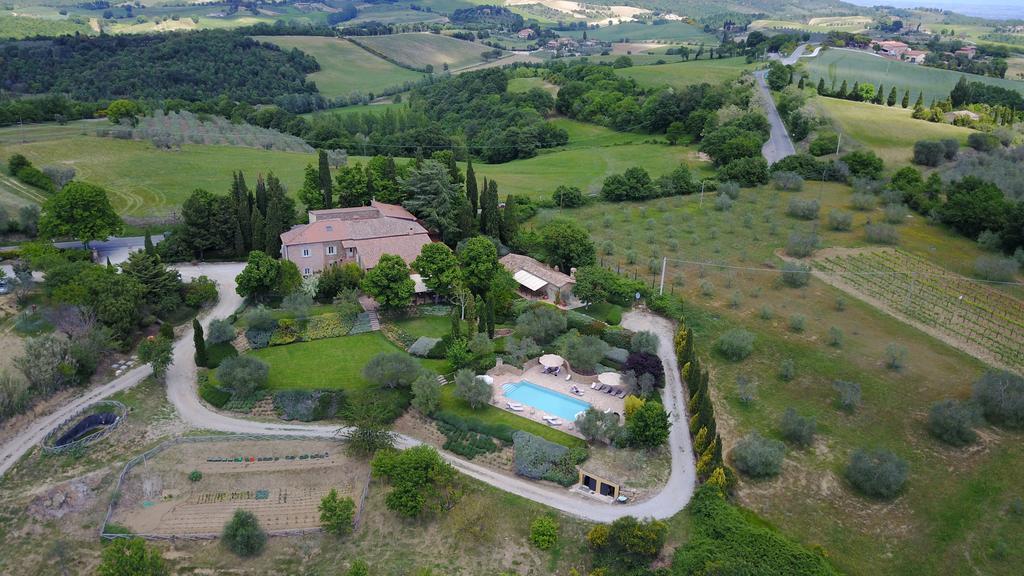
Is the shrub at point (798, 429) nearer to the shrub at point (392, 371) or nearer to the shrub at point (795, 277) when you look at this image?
the shrub at point (795, 277)

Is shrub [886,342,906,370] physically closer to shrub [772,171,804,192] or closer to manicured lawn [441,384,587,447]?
manicured lawn [441,384,587,447]

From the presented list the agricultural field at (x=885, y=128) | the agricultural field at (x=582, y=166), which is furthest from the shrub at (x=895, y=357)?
the agricultural field at (x=885, y=128)

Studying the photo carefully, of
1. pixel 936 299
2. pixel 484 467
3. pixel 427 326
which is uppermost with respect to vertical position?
pixel 936 299

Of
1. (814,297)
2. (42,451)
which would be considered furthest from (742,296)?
(42,451)

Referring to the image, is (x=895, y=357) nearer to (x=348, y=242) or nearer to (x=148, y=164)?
(x=348, y=242)

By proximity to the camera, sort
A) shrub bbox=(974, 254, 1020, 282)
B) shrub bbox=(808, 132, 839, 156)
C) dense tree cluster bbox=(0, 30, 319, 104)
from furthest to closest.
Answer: dense tree cluster bbox=(0, 30, 319, 104)
shrub bbox=(808, 132, 839, 156)
shrub bbox=(974, 254, 1020, 282)

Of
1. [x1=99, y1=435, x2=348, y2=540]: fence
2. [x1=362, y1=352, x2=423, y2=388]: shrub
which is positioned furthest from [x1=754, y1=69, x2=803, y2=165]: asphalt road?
[x1=99, y1=435, x2=348, y2=540]: fence

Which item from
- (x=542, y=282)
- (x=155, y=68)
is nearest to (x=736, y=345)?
(x=542, y=282)
